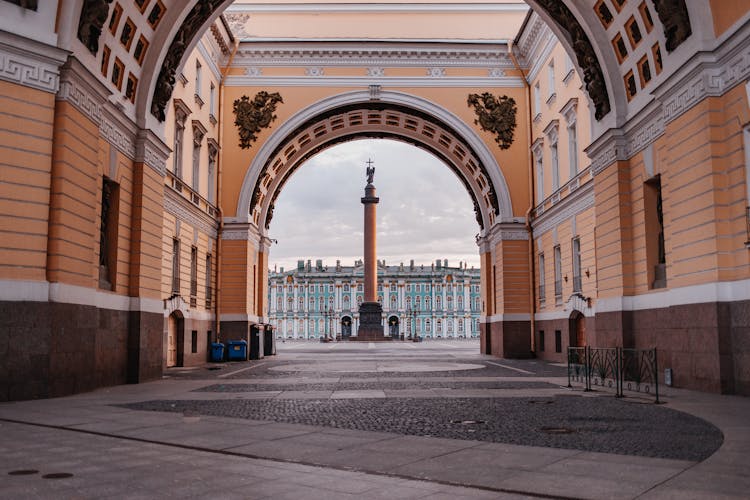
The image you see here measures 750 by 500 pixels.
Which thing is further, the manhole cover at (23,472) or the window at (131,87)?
the window at (131,87)

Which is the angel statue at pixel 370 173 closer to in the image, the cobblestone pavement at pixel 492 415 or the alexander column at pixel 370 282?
the alexander column at pixel 370 282

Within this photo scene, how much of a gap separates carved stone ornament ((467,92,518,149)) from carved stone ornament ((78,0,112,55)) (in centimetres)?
2289

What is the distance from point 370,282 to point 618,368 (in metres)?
60.8

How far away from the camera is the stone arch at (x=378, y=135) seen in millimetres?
35125

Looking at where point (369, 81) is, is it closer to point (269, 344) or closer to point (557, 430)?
point (269, 344)

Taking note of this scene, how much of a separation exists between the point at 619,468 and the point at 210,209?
92.8 feet

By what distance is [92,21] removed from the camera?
50.2ft

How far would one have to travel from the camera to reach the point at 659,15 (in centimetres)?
1642

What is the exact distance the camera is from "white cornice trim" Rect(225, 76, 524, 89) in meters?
35.3

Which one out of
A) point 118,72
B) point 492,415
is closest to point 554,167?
point 118,72

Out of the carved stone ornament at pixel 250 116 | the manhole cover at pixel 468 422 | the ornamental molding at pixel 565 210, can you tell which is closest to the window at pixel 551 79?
the ornamental molding at pixel 565 210

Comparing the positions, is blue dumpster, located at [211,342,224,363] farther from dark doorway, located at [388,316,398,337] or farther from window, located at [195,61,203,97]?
dark doorway, located at [388,316,398,337]

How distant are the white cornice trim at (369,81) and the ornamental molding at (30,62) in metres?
21.3

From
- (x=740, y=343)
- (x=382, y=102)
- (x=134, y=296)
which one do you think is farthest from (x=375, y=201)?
(x=740, y=343)
